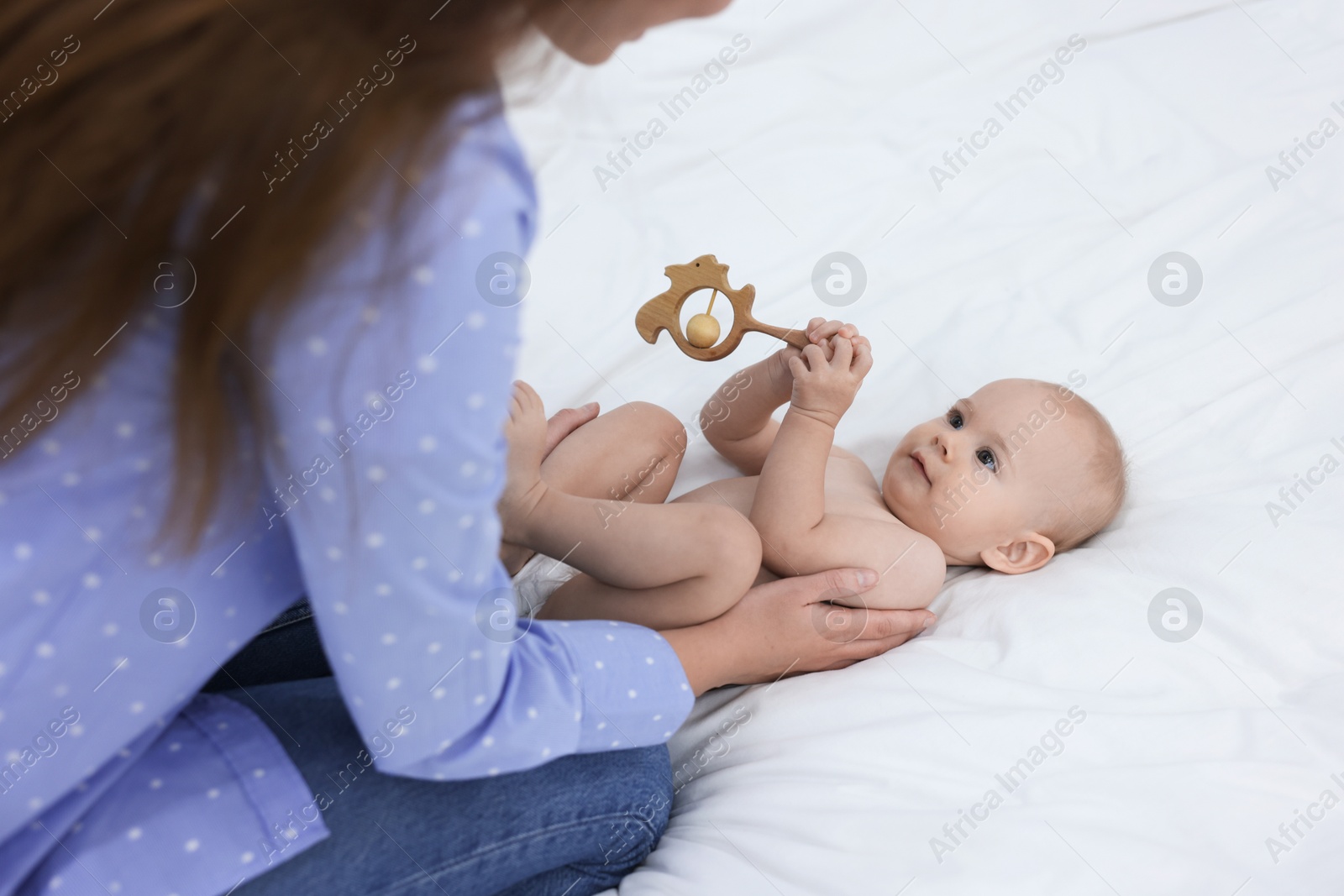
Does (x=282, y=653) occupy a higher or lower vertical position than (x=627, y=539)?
lower

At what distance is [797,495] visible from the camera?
1.06 metres

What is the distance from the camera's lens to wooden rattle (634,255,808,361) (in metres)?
1.07

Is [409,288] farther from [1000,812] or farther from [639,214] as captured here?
[639,214]

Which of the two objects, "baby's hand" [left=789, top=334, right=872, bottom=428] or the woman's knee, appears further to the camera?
"baby's hand" [left=789, top=334, right=872, bottom=428]

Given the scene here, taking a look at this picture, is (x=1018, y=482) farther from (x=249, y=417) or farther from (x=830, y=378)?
(x=249, y=417)

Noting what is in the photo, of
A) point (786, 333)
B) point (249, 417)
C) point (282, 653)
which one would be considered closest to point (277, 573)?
point (249, 417)

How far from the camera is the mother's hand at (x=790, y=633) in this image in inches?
39.0

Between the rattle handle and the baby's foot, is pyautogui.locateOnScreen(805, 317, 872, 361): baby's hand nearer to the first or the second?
the rattle handle

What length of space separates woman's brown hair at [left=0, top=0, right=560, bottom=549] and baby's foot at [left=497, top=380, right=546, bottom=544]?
50 cm

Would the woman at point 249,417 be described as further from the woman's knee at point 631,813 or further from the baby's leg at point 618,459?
the baby's leg at point 618,459

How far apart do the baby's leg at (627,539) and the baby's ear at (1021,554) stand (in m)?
0.33

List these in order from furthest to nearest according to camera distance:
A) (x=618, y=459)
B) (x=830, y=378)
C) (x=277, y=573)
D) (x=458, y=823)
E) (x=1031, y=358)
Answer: (x=1031, y=358), (x=618, y=459), (x=830, y=378), (x=458, y=823), (x=277, y=573)

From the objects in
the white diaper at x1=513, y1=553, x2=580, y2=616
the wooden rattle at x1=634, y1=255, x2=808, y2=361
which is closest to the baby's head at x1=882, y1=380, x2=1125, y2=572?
the wooden rattle at x1=634, y1=255, x2=808, y2=361

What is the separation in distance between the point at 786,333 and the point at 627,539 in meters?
0.30
